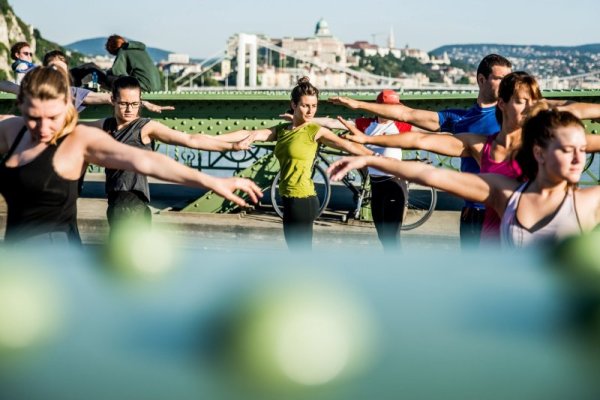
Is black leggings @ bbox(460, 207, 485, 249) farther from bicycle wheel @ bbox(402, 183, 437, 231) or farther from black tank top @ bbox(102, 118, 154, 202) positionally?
bicycle wheel @ bbox(402, 183, 437, 231)

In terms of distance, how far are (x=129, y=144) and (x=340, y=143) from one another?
1275 mm

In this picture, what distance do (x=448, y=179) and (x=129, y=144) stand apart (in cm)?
265

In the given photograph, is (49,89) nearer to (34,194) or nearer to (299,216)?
(34,194)

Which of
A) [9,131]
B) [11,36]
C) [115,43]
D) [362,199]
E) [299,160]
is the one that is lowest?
[362,199]

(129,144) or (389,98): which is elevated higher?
(389,98)


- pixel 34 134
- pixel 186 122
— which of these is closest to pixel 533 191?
pixel 34 134

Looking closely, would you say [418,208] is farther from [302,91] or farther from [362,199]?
[302,91]

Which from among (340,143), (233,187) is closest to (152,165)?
(233,187)

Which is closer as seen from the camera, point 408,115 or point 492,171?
point 492,171

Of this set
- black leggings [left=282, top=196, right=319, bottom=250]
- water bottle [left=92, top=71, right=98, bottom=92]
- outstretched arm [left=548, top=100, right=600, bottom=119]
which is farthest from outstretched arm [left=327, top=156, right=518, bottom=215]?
water bottle [left=92, top=71, right=98, bottom=92]

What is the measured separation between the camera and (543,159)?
2.79m

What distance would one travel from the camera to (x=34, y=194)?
3029 mm

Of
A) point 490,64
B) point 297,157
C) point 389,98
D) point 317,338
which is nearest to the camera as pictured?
point 317,338

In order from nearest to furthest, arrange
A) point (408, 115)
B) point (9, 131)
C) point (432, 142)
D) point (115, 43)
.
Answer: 1. point (9, 131)
2. point (432, 142)
3. point (408, 115)
4. point (115, 43)
